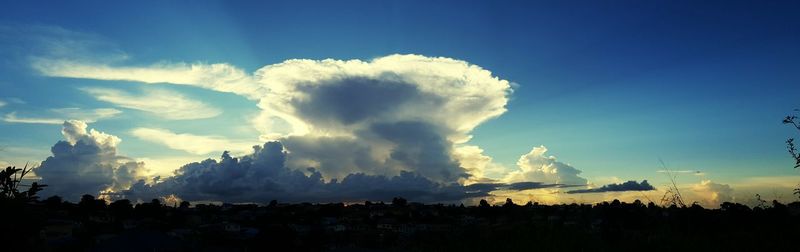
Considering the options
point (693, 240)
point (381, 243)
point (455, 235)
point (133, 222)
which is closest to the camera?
point (693, 240)

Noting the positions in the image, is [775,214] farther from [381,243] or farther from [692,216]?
[381,243]

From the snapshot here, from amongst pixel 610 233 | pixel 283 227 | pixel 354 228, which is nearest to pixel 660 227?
pixel 610 233

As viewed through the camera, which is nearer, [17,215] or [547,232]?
[17,215]

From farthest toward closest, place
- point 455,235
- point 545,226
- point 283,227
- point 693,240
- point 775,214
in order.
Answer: point 775,214, point 455,235, point 545,226, point 693,240, point 283,227

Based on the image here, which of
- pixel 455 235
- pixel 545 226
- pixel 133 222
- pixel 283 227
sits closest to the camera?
pixel 283 227

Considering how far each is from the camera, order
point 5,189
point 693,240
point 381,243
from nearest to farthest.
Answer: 1. point 5,189
2. point 693,240
3. point 381,243

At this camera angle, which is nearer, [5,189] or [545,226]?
[5,189]

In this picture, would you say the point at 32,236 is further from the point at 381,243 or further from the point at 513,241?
the point at 381,243

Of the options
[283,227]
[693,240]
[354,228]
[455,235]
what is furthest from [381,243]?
[283,227]

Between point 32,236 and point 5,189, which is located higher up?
point 5,189
